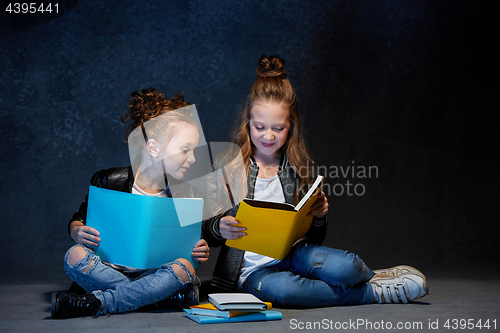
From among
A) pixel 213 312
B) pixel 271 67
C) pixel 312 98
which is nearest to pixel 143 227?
pixel 213 312

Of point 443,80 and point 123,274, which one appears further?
point 443,80

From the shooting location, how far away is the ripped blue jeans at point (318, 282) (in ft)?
5.45

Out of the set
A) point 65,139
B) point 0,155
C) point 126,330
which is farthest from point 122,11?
point 126,330

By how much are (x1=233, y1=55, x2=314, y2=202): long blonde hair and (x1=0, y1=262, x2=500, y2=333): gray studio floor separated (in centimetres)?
55

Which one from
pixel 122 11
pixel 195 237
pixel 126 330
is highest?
pixel 122 11

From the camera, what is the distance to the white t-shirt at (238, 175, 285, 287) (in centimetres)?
187

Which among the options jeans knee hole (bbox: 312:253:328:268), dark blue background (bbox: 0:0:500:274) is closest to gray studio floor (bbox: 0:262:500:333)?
jeans knee hole (bbox: 312:253:328:268)

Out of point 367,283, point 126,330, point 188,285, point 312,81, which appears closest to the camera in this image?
point 126,330

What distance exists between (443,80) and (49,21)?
7.79 ft

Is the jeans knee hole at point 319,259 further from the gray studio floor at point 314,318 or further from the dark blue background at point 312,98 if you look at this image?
the dark blue background at point 312,98

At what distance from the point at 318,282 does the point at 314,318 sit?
0.20 metres

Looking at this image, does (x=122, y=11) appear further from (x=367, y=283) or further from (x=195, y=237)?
(x=367, y=283)

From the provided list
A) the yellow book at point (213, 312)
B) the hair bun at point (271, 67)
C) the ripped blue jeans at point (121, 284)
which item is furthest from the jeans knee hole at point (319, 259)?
the hair bun at point (271, 67)

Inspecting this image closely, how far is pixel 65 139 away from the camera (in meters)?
2.78
